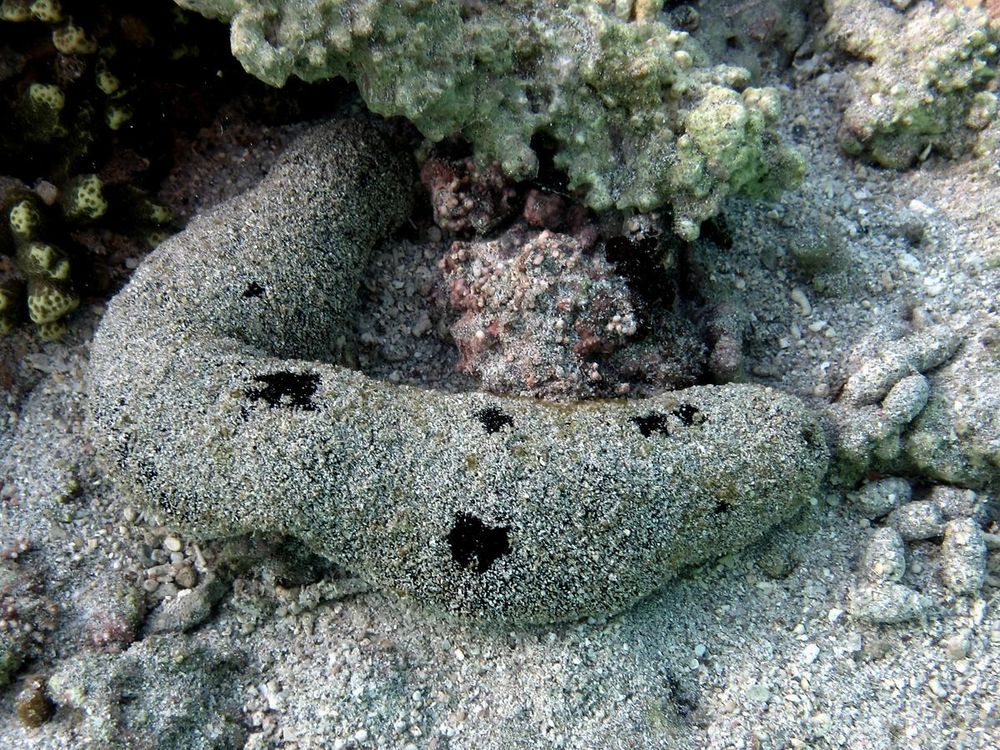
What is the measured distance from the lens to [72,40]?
3340mm

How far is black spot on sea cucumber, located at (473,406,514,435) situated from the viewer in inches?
121

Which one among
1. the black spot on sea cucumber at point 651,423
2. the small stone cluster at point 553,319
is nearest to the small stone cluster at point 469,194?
the small stone cluster at point 553,319

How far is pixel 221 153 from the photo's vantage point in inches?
163

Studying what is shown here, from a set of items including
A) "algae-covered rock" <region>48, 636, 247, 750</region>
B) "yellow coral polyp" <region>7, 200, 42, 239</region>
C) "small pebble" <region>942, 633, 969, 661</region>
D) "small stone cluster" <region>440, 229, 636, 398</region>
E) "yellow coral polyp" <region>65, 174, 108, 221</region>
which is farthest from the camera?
"yellow coral polyp" <region>65, 174, 108, 221</region>

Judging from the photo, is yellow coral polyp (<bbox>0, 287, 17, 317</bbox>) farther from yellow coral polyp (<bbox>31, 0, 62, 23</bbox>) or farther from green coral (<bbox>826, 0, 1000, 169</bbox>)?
green coral (<bbox>826, 0, 1000, 169</bbox>)

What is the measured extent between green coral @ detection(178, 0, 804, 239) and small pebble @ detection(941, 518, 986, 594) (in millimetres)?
1942

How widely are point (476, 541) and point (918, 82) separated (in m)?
3.87

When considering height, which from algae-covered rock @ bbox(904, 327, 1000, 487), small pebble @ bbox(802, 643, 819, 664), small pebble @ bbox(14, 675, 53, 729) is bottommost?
small pebble @ bbox(14, 675, 53, 729)

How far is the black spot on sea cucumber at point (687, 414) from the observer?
125 inches

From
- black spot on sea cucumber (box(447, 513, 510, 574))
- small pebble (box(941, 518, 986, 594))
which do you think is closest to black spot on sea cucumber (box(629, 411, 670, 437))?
black spot on sea cucumber (box(447, 513, 510, 574))

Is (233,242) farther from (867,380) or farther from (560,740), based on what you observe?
(867,380)

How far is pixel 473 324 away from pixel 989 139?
3389 millimetres

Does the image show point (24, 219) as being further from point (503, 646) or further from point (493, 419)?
point (503, 646)

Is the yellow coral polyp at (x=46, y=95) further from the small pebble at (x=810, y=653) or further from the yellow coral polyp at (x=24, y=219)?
the small pebble at (x=810, y=653)
